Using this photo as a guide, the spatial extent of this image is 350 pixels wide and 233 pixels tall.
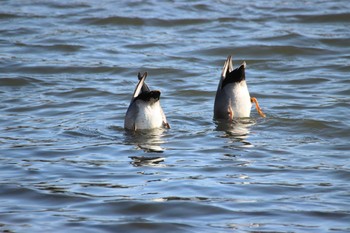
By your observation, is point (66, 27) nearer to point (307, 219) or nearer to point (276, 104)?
point (276, 104)

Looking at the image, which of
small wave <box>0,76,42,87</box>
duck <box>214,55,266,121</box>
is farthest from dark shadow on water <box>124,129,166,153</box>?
small wave <box>0,76,42,87</box>

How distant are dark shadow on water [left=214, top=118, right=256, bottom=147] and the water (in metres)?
0.03

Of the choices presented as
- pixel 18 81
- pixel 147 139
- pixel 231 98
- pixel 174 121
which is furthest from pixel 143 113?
pixel 18 81

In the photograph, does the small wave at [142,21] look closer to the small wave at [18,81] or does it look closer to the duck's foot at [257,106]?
the small wave at [18,81]

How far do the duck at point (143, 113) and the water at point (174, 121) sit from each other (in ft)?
0.86

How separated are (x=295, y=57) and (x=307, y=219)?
8750mm

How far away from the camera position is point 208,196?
7.21 metres

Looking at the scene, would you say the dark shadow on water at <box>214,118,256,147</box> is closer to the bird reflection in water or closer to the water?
the water

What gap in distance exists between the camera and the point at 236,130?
33.3 feet

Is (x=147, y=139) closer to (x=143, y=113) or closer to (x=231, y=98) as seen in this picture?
(x=143, y=113)

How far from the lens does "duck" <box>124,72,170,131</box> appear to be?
9.93 m

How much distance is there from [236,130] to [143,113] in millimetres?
1127

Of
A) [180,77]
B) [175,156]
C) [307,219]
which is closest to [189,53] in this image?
[180,77]

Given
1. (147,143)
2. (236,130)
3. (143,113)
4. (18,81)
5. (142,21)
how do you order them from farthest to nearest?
(142,21) → (18,81) → (236,130) → (143,113) → (147,143)
